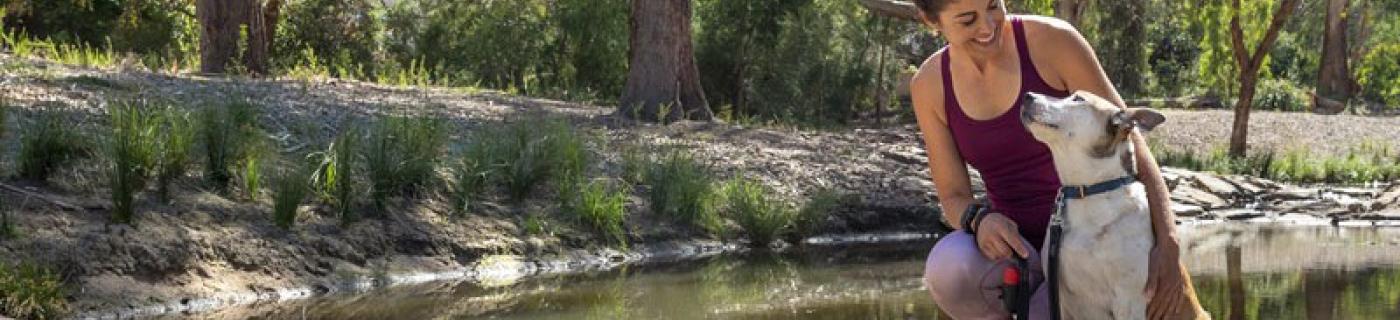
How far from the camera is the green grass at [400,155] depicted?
1177 centimetres

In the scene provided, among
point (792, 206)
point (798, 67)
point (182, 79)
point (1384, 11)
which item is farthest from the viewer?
point (1384, 11)

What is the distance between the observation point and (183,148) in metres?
11.0

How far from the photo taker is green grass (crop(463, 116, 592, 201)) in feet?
42.1

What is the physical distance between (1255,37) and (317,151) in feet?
38.9

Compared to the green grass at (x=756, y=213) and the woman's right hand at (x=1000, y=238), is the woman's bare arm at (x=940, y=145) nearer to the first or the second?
the woman's right hand at (x=1000, y=238)

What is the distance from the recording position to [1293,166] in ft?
Answer: 64.1

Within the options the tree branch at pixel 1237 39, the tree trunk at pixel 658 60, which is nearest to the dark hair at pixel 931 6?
the tree trunk at pixel 658 60

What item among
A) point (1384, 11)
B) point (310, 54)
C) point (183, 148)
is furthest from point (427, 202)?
point (1384, 11)

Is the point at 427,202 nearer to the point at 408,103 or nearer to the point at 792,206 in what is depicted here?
the point at 792,206

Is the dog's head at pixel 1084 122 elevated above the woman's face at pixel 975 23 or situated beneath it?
situated beneath

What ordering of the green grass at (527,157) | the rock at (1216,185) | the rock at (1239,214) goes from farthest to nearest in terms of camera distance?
the rock at (1216,185) < the rock at (1239,214) < the green grass at (527,157)

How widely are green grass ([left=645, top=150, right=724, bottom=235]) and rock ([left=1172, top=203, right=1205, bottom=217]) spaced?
5.35 meters

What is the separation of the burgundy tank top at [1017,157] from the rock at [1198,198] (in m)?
12.5

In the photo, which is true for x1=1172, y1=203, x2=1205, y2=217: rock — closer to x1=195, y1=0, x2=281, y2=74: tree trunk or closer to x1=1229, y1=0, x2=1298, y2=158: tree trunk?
x1=1229, y1=0, x2=1298, y2=158: tree trunk
